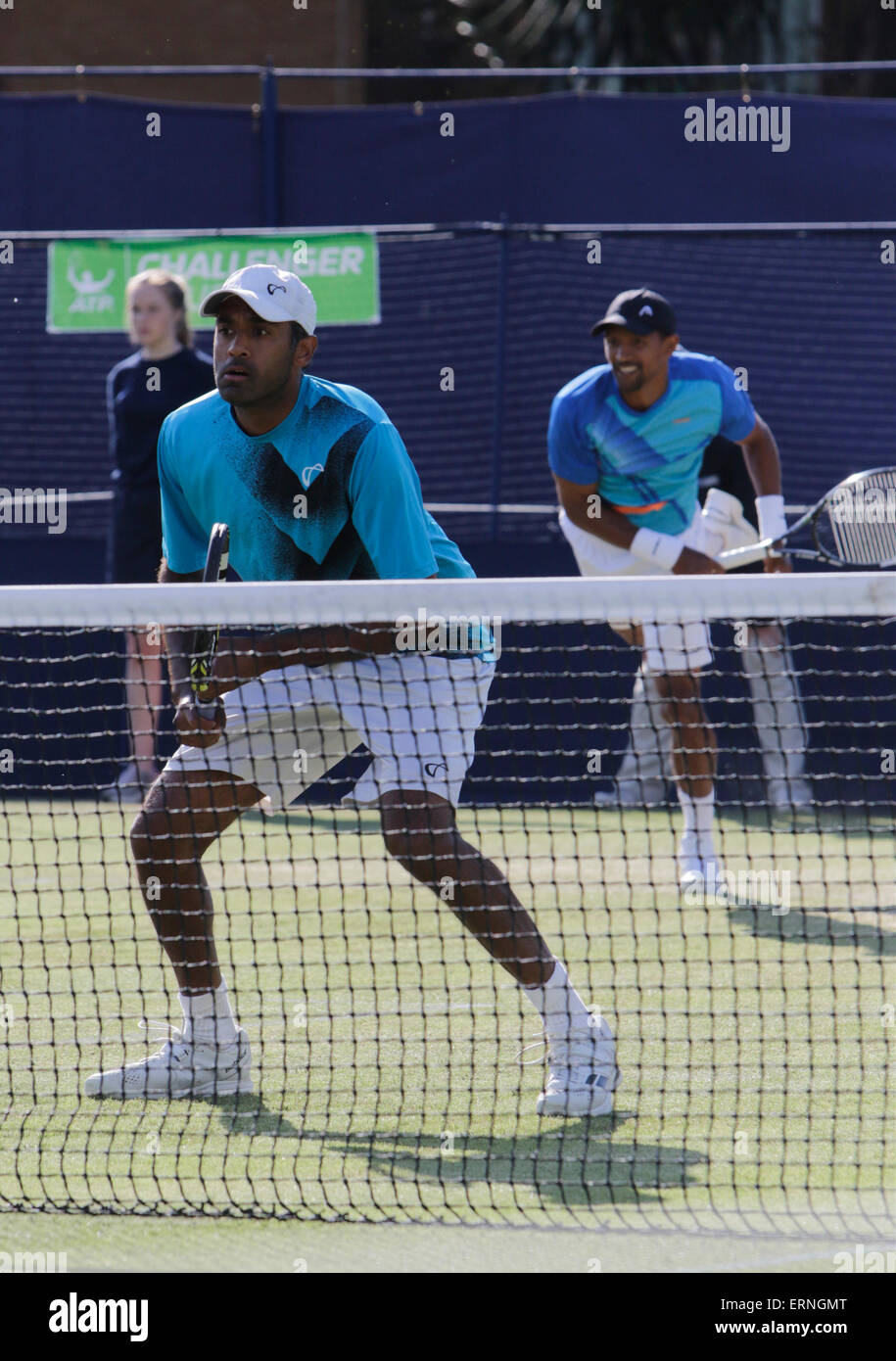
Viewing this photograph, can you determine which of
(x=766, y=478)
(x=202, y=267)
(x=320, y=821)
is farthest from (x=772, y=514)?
(x=202, y=267)

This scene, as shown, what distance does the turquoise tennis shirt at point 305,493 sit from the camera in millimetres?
4164

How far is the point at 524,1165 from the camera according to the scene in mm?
3752

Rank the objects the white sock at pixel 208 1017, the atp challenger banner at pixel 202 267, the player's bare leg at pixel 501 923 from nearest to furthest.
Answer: the player's bare leg at pixel 501 923 → the white sock at pixel 208 1017 → the atp challenger banner at pixel 202 267

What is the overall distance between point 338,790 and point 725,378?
143 inches

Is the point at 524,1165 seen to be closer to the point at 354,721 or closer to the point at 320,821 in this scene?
the point at 354,721

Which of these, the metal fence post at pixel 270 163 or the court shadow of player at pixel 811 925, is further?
the metal fence post at pixel 270 163

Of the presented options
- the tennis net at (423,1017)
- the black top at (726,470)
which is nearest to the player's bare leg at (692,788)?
the tennis net at (423,1017)

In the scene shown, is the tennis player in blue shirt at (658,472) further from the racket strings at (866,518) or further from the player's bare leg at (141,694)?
the player's bare leg at (141,694)

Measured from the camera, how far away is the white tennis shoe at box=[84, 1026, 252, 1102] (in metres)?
4.27

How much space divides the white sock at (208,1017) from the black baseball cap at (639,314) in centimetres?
300

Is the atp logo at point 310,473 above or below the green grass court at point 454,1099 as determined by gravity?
above

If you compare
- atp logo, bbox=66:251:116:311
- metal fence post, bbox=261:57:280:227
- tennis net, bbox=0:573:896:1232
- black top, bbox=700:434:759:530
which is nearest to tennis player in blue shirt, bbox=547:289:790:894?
tennis net, bbox=0:573:896:1232

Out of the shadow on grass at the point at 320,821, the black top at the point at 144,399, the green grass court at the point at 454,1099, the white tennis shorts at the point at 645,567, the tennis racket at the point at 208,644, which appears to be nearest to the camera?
the green grass court at the point at 454,1099
